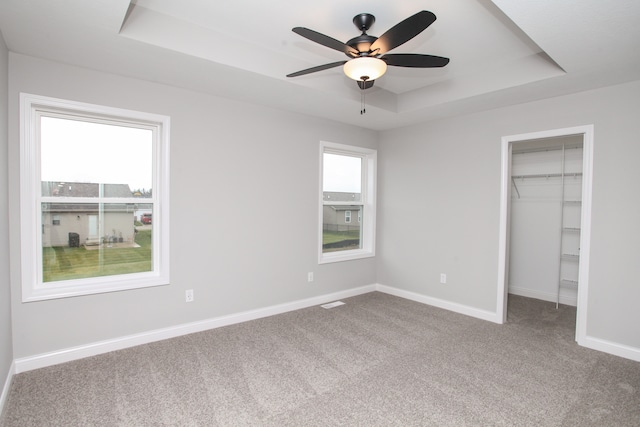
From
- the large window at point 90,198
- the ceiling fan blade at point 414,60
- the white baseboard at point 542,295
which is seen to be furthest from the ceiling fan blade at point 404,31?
the white baseboard at point 542,295

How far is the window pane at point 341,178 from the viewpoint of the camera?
4633 mm

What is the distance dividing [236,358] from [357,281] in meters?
2.42

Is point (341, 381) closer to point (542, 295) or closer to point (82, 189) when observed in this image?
point (82, 189)

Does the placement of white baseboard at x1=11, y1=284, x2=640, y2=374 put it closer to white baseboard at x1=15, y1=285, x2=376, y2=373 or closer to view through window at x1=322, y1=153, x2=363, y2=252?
white baseboard at x1=15, y1=285, x2=376, y2=373

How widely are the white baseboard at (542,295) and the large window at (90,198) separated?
482cm

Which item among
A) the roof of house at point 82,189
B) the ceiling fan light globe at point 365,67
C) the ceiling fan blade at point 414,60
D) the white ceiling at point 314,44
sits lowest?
the roof of house at point 82,189

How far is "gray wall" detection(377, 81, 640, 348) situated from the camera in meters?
2.97

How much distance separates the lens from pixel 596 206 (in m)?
3.12

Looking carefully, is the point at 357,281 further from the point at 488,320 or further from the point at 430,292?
the point at 488,320

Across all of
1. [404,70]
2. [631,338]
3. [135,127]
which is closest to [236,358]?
[135,127]

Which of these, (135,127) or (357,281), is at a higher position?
(135,127)

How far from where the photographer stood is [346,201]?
489 centimetres

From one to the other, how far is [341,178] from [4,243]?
3.64 m

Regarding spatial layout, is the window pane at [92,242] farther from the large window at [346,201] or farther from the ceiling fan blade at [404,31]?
the ceiling fan blade at [404,31]
